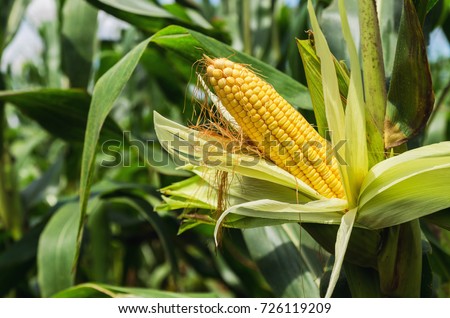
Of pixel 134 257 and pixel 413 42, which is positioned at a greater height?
pixel 413 42

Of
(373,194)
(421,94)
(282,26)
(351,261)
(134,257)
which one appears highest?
(282,26)

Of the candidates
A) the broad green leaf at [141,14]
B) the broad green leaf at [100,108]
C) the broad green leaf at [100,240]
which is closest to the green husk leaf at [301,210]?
the broad green leaf at [100,108]

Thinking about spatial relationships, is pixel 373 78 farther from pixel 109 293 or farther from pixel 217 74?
pixel 109 293

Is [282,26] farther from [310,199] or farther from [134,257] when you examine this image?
[310,199]

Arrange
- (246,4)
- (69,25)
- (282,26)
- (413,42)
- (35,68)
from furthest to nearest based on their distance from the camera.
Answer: (35,68) < (282,26) < (246,4) < (69,25) < (413,42)

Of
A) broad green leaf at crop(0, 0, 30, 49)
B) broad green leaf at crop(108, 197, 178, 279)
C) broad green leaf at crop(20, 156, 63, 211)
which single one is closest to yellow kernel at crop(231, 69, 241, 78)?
broad green leaf at crop(108, 197, 178, 279)

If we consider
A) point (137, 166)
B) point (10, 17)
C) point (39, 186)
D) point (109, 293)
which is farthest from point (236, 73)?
point (39, 186)

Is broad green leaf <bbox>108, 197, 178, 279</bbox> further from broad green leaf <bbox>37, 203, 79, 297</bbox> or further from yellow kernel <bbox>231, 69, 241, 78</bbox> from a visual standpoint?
yellow kernel <bbox>231, 69, 241, 78</bbox>
